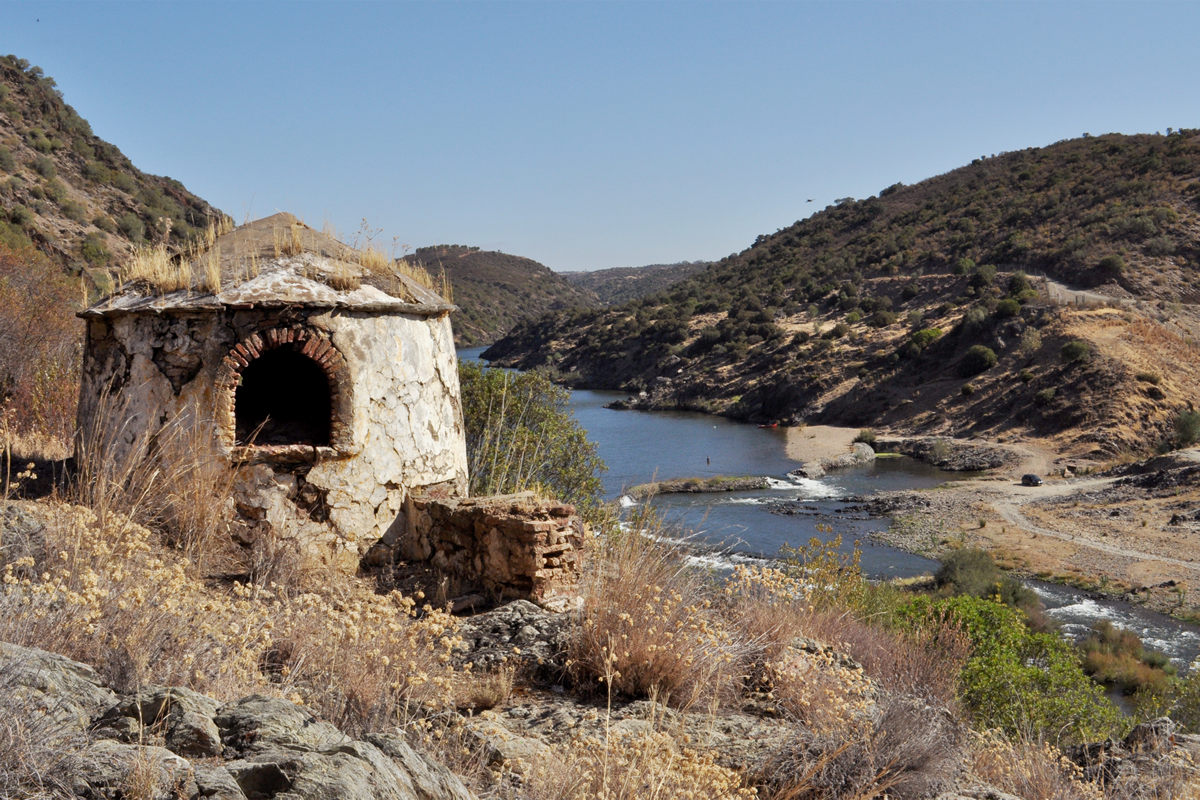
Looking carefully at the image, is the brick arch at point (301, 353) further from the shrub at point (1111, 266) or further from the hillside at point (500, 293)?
the hillside at point (500, 293)

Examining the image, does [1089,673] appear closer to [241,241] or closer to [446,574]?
[446,574]

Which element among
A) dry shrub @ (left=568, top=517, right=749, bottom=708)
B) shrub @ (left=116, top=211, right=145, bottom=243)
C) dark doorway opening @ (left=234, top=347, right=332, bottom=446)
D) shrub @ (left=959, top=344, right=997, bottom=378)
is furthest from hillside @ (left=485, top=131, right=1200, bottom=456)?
dry shrub @ (left=568, top=517, right=749, bottom=708)

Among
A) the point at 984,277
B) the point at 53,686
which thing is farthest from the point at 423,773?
the point at 984,277

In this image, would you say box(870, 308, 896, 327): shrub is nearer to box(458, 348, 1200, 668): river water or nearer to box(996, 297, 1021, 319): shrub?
box(996, 297, 1021, 319): shrub

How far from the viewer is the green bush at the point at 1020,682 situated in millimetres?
11070

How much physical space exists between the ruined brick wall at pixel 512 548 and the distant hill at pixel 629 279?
410ft

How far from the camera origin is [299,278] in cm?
699

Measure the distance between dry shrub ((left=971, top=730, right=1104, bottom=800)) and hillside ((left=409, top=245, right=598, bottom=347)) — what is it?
258ft

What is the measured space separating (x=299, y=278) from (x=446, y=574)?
9.01 feet

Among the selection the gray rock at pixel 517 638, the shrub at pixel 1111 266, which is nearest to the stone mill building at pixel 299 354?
the gray rock at pixel 517 638

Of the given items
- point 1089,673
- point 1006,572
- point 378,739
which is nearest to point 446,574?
point 378,739

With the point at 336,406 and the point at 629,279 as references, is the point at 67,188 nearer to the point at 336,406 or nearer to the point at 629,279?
the point at 336,406

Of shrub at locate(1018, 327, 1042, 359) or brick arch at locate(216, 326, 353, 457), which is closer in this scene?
brick arch at locate(216, 326, 353, 457)

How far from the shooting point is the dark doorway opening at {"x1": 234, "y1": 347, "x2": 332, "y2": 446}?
8039mm
